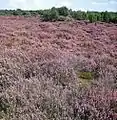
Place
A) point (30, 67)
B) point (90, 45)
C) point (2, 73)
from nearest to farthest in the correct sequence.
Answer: point (2, 73)
point (30, 67)
point (90, 45)

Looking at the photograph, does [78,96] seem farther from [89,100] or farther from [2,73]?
[2,73]

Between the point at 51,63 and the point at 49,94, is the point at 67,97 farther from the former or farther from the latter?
the point at 51,63

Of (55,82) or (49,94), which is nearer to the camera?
(49,94)

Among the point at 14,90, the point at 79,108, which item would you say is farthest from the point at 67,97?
the point at 14,90

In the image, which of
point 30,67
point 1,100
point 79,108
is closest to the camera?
point 79,108

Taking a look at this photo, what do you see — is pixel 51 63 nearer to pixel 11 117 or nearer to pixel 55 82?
pixel 55 82

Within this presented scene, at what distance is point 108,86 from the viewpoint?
591 centimetres

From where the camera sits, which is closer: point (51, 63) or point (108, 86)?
point (108, 86)

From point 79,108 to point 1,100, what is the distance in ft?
4.71

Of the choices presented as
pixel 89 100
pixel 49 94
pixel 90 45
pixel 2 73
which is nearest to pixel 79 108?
pixel 89 100

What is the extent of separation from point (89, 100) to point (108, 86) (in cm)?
116

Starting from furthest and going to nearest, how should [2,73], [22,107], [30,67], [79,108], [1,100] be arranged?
1. [30,67]
2. [2,73]
3. [1,100]
4. [22,107]
5. [79,108]

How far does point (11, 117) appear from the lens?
4621 millimetres

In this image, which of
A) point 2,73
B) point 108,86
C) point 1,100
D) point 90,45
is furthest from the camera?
point 90,45
